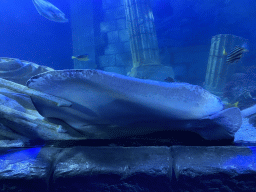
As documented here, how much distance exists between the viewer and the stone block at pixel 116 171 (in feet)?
3.13

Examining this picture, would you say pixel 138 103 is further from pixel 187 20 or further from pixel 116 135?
pixel 187 20

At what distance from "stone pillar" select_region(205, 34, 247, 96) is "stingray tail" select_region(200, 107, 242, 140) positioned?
7607 millimetres

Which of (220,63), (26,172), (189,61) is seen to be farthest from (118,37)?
(26,172)

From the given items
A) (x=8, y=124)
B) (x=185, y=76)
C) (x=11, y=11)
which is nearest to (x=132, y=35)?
(x=185, y=76)

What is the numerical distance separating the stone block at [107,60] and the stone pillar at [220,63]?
732 centimetres

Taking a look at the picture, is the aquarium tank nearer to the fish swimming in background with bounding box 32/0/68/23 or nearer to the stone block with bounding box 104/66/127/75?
the fish swimming in background with bounding box 32/0/68/23

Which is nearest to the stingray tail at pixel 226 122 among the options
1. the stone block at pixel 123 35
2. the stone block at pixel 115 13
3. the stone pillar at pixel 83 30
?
the stone block at pixel 123 35

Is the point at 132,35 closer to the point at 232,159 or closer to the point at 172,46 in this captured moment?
the point at 172,46

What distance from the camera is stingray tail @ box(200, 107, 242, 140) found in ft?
3.32

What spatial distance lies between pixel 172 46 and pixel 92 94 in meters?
12.2

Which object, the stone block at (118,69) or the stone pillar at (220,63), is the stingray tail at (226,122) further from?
the stone block at (118,69)

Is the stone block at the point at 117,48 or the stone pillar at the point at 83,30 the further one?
the stone pillar at the point at 83,30

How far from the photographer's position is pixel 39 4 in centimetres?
484

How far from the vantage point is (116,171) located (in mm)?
970
